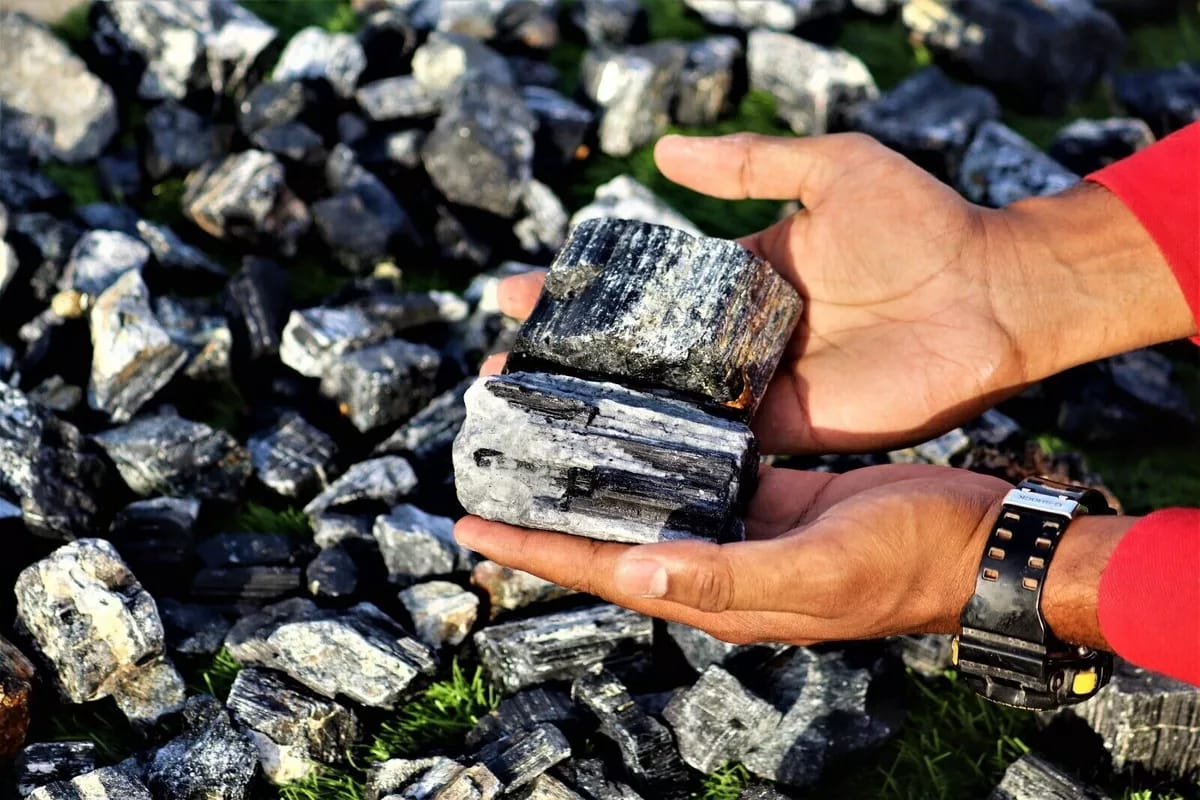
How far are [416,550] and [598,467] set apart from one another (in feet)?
3.22

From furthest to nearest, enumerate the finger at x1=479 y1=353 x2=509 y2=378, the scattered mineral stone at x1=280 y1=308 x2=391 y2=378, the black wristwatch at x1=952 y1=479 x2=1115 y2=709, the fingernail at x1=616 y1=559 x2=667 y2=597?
the scattered mineral stone at x1=280 y1=308 x2=391 y2=378
the finger at x1=479 y1=353 x2=509 y2=378
the black wristwatch at x1=952 y1=479 x2=1115 y2=709
the fingernail at x1=616 y1=559 x2=667 y2=597

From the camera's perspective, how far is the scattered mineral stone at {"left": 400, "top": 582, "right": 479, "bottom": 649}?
3.42 metres

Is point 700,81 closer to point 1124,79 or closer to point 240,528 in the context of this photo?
point 1124,79

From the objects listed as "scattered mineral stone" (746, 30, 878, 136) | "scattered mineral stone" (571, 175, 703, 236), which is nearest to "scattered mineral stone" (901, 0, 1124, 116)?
"scattered mineral stone" (746, 30, 878, 136)

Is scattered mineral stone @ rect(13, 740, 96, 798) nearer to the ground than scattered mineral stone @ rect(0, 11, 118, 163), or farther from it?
nearer to the ground

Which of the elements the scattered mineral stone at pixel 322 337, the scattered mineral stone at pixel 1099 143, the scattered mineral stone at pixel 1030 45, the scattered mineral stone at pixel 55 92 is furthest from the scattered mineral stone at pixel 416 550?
the scattered mineral stone at pixel 1030 45

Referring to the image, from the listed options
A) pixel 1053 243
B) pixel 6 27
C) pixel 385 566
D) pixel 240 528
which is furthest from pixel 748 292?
pixel 6 27

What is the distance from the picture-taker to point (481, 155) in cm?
514

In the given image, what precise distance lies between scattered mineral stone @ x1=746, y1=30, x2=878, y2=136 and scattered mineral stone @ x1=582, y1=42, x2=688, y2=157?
1.78 ft

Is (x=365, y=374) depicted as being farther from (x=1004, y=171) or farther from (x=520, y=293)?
(x=1004, y=171)

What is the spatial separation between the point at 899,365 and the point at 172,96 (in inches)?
158

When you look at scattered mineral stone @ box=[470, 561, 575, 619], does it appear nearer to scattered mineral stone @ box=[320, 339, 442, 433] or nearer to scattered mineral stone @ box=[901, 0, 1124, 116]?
scattered mineral stone @ box=[320, 339, 442, 433]

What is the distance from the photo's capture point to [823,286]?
3.61m

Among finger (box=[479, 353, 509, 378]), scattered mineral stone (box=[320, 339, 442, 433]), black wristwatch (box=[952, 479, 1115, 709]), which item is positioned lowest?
scattered mineral stone (box=[320, 339, 442, 433])
